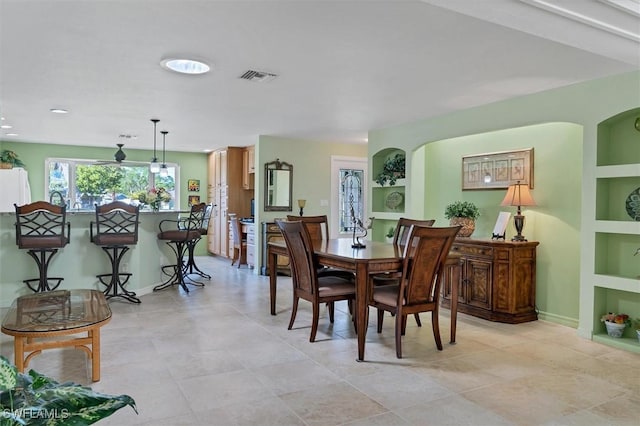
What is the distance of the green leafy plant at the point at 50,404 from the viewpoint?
828 millimetres

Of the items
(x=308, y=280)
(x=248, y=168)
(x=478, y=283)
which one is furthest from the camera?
(x=248, y=168)

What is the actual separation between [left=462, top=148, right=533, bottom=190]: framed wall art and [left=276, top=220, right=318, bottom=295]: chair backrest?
2.42 m

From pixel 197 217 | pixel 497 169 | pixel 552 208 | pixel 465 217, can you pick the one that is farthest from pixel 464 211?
pixel 197 217

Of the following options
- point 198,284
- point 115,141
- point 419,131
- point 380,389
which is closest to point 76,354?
point 380,389

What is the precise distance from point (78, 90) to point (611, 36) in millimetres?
4316

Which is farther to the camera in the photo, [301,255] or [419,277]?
[301,255]

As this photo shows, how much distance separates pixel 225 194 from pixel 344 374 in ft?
20.1

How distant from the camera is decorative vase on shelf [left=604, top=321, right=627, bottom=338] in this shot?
364 cm

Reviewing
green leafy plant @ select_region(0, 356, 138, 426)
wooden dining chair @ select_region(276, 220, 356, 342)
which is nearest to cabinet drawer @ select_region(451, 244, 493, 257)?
wooden dining chair @ select_region(276, 220, 356, 342)

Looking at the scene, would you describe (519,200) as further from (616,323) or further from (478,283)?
(616,323)

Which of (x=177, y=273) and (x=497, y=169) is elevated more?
(x=497, y=169)

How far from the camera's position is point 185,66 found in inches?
137

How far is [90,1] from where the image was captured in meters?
2.35

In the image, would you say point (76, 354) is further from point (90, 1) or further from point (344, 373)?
point (90, 1)
